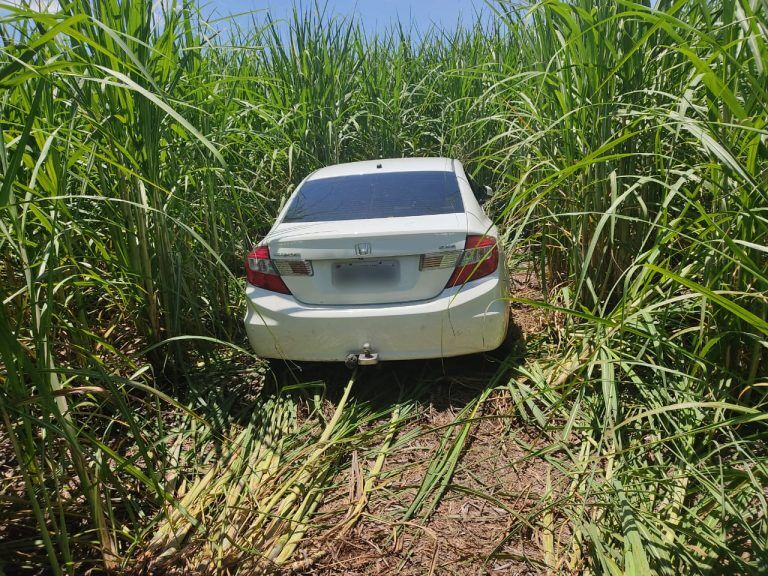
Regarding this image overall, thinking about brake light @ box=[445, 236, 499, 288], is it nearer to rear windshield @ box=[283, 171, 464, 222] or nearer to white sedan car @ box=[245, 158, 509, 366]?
white sedan car @ box=[245, 158, 509, 366]

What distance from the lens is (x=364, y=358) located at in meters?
2.98

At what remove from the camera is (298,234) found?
302 centimetres

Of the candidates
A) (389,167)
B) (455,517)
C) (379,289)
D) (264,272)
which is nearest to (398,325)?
(379,289)

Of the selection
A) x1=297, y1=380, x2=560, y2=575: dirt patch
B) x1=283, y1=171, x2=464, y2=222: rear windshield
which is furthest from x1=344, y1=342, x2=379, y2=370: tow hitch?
x1=283, y1=171, x2=464, y2=222: rear windshield

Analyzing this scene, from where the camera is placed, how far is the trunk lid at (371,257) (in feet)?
9.55

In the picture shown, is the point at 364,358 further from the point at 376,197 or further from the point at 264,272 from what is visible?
the point at 376,197

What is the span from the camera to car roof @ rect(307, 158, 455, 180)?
3.71 metres

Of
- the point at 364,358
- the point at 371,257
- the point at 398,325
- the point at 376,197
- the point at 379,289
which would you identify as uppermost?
the point at 376,197

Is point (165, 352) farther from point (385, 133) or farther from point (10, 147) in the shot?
point (385, 133)

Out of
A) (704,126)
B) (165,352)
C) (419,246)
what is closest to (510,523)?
(419,246)

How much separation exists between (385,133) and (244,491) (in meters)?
4.39

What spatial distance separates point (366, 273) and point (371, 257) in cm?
9

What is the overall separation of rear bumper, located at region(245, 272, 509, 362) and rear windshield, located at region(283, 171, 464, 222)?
19.7 inches

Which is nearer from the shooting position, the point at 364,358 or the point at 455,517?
the point at 455,517
